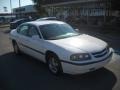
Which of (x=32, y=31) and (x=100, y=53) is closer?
(x=100, y=53)

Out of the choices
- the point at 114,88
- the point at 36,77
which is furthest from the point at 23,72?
the point at 114,88

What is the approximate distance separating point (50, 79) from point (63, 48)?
3.21 feet

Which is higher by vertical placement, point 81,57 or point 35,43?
point 35,43

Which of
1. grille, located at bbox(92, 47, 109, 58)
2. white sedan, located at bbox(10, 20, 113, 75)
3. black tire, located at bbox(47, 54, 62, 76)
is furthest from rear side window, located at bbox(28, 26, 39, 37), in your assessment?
grille, located at bbox(92, 47, 109, 58)

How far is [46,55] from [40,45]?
417mm

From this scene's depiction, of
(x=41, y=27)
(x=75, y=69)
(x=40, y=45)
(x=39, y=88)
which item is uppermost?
(x=41, y=27)

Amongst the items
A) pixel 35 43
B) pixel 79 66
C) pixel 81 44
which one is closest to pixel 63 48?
pixel 81 44

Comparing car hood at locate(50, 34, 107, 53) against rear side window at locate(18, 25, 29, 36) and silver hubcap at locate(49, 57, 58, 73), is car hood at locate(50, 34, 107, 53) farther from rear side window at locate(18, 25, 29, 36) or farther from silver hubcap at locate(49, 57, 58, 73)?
rear side window at locate(18, 25, 29, 36)

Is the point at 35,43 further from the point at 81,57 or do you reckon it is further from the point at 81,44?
the point at 81,57

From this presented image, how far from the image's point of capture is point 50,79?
A: 5.40 m

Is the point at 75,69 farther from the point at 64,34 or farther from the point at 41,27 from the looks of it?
the point at 41,27

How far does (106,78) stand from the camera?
518 centimetres

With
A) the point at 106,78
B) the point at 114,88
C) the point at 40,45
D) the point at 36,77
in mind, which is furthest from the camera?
the point at 40,45

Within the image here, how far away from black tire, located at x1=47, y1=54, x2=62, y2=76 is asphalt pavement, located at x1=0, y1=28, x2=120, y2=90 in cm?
14
